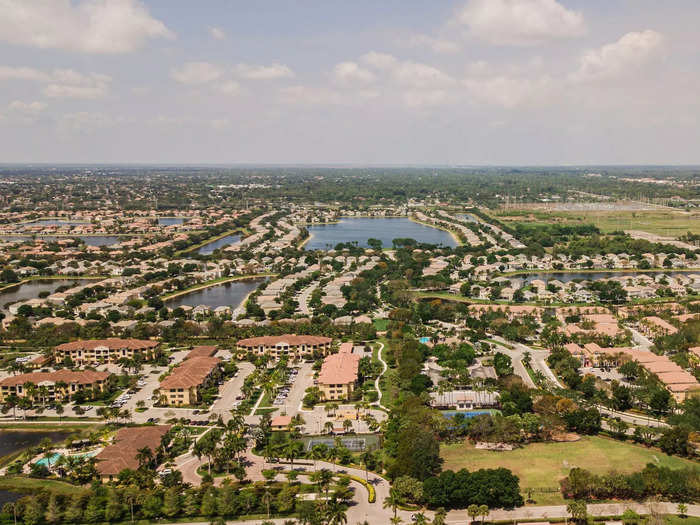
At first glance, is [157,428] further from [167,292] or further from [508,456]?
[167,292]

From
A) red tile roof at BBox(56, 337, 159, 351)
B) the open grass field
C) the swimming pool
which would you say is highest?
the open grass field

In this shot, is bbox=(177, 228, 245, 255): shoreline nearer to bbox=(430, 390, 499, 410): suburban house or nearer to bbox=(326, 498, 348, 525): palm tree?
bbox=(430, 390, 499, 410): suburban house

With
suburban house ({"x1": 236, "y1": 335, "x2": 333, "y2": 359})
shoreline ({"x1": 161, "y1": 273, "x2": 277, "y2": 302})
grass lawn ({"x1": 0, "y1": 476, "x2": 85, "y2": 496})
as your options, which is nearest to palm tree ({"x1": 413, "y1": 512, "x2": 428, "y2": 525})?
grass lawn ({"x1": 0, "y1": 476, "x2": 85, "y2": 496})

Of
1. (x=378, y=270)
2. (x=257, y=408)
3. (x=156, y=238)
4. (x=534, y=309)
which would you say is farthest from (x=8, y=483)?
(x=156, y=238)

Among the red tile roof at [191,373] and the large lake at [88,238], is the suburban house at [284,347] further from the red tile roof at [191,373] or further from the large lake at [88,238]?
the large lake at [88,238]

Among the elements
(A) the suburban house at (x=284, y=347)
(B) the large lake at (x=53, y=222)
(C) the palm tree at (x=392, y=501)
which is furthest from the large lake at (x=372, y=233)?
(C) the palm tree at (x=392, y=501)

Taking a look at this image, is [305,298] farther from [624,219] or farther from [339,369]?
[624,219]

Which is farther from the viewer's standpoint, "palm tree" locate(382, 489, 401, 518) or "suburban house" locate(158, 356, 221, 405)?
"suburban house" locate(158, 356, 221, 405)
